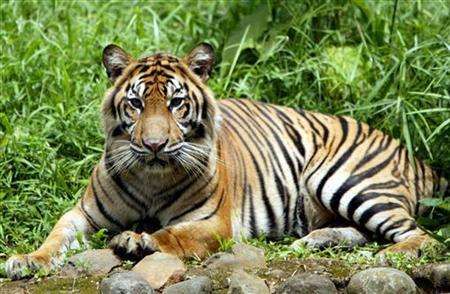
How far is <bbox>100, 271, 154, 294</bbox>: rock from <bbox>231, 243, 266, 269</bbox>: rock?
0.57 metres

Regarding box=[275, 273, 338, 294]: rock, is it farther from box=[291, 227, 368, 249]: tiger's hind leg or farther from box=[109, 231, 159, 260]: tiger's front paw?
box=[291, 227, 368, 249]: tiger's hind leg

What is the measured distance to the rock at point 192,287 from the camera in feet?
17.9

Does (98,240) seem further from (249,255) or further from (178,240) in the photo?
(249,255)

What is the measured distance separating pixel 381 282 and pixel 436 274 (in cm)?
34

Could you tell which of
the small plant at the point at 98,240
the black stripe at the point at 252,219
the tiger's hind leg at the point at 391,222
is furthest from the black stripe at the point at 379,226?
the small plant at the point at 98,240

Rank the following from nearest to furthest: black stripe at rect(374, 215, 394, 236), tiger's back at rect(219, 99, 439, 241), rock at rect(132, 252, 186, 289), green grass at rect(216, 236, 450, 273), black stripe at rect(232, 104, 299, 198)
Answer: rock at rect(132, 252, 186, 289) < green grass at rect(216, 236, 450, 273) < black stripe at rect(374, 215, 394, 236) < tiger's back at rect(219, 99, 439, 241) < black stripe at rect(232, 104, 299, 198)

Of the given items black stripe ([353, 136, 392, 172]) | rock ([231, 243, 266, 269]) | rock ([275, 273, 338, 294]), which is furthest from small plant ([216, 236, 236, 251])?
black stripe ([353, 136, 392, 172])

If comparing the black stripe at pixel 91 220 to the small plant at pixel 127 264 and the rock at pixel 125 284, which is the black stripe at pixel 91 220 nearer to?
the small plant at pixel 127 264

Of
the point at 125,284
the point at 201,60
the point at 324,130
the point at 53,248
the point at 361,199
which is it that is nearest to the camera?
the point at 125,284

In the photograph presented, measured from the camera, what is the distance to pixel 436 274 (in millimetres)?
5676

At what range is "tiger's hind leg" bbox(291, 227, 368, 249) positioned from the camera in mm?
6523

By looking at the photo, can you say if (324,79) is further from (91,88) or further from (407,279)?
(407,279)

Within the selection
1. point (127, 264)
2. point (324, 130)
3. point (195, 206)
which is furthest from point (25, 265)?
point (324, 130)

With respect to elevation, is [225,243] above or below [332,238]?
above
